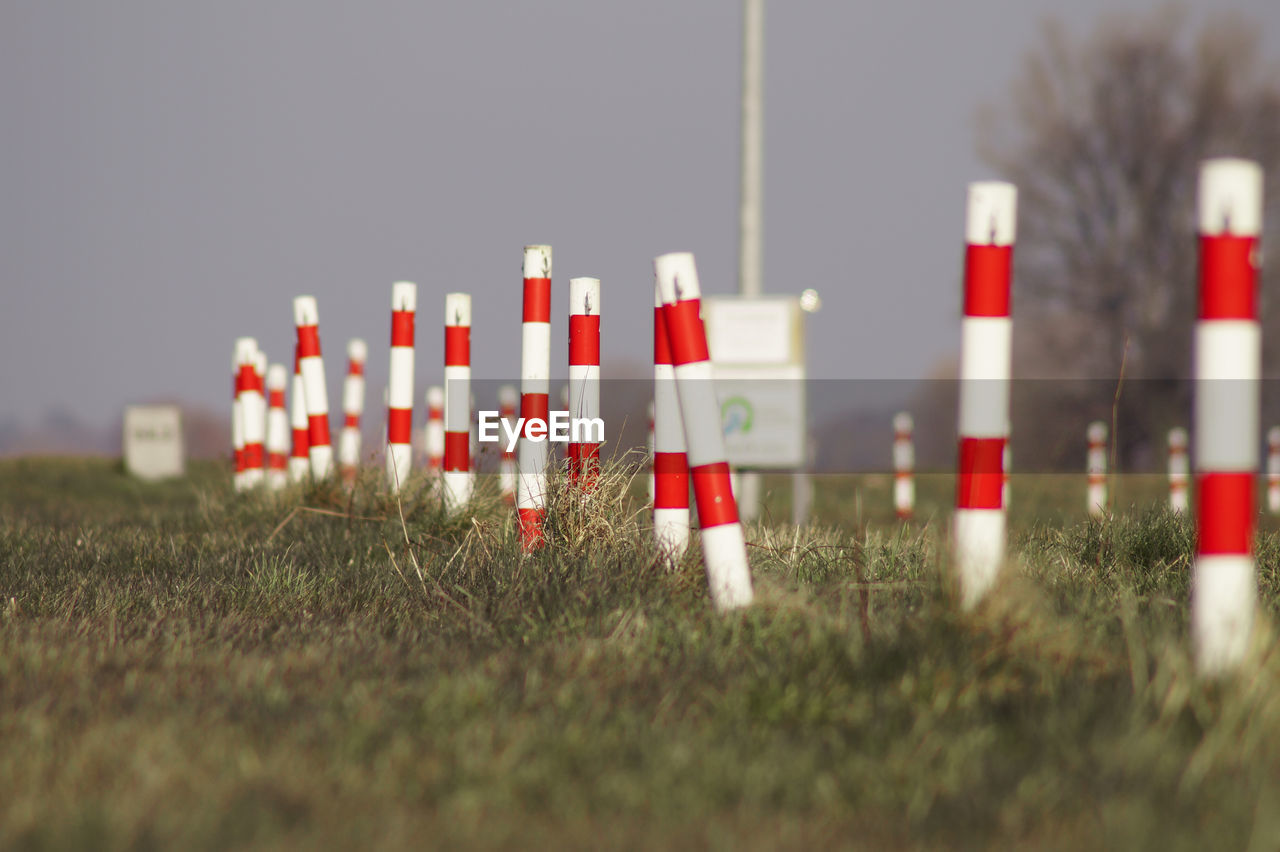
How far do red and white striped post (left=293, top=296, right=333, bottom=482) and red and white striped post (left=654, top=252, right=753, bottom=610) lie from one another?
5.39m

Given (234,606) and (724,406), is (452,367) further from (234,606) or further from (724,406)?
(724,406)

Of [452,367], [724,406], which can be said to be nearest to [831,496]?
[724,406]

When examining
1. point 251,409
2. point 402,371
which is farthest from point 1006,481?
point 251,409

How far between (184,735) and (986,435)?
2045 millimetres

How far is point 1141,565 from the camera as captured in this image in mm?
4270

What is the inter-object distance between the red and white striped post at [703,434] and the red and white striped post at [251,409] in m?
7.38

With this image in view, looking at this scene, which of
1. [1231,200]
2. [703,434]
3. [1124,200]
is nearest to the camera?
[1231,200]

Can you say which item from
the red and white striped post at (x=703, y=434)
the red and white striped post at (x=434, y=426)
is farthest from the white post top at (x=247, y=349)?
the red and white striped post at (x=703, y=434)

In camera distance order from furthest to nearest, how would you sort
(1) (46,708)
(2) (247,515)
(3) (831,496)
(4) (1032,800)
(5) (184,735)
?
(3) (831,496) < (2) (247,515) < (1) (46,708) < (5) (184,735) < (4) (1032,800)

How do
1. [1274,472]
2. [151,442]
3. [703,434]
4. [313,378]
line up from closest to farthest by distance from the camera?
[703,434], [313,378], [1274,472], [151,442]

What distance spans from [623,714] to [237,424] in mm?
9816

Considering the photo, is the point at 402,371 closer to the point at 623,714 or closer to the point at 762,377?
the point at 762,377

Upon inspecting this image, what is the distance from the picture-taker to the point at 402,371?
7090mm

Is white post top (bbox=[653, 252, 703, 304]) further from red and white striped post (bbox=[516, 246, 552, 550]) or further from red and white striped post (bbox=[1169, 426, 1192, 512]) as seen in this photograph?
red and white striped post (bbox=[1169, 426, 1192, 512])
